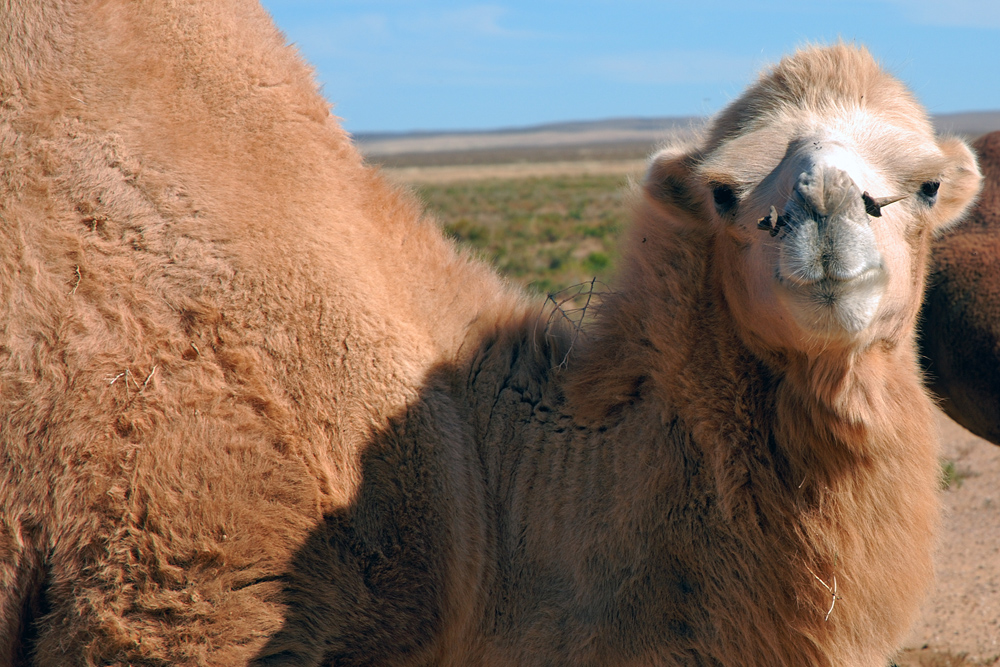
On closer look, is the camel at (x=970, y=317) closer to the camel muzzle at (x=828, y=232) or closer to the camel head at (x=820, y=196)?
the camel head at (x=820, y=196)

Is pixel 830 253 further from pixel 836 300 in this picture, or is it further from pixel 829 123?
pixel 829 123

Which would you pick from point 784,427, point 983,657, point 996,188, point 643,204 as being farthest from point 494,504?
point 996,188

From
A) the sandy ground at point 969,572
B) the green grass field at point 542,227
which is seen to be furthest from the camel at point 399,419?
the sandy ground at point 969,572

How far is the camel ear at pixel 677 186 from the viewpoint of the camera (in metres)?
2.77

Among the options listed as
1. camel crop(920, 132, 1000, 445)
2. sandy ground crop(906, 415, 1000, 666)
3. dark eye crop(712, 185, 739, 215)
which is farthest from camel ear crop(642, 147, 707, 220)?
camel crop(920, 132, 1000, 445)

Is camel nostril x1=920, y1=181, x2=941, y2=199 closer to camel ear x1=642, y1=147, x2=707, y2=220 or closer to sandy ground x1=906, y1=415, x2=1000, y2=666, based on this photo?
camel ear x1=642, y1=147, x2=707, y2=220

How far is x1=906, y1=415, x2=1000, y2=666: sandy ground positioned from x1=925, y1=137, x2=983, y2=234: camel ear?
1784 millimetres

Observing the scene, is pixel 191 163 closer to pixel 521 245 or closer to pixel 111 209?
pixel 111 209

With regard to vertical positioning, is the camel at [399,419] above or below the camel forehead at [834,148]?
below

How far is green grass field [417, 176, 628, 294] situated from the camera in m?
18.2

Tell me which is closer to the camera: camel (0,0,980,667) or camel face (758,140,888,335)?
camel face (758,140,888,335)

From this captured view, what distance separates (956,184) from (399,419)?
2.02 m

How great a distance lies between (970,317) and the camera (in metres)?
5.19

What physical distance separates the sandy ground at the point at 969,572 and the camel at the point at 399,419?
2018 millimetres
